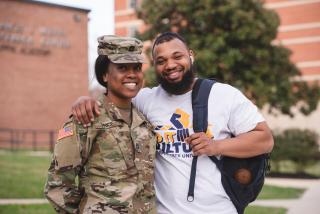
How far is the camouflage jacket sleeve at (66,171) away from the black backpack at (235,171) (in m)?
0.63

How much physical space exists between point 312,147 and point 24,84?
1789cm

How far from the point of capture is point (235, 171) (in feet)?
9.41

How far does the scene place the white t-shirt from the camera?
9.37 feet

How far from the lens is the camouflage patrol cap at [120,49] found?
Result: 9.15 feet

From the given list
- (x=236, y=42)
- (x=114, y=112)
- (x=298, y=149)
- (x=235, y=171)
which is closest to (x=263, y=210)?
(x=235, y=171)

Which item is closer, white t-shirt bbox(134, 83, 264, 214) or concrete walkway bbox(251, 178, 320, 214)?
white t-shirt bbox(134, 83, 264, 214)

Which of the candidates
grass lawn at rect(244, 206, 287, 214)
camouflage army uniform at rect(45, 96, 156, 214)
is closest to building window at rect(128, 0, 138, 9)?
grass lawn at rect(244, 206, 287, 214)

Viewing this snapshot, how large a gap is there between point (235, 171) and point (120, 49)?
926 mm

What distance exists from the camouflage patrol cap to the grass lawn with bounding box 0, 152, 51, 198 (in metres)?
7.06

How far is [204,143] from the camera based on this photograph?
2797 mm

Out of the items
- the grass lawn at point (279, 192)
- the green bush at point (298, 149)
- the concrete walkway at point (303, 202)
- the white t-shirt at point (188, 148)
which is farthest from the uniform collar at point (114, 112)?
the green bush at point (298, 149)

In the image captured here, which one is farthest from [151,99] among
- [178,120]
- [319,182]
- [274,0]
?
[274,0]

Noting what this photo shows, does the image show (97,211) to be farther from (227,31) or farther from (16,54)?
(16,54)

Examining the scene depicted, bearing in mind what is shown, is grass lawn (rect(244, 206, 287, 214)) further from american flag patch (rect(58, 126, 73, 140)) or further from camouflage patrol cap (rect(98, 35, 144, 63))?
american flag patch (rect(58, 126, 73, 140))
